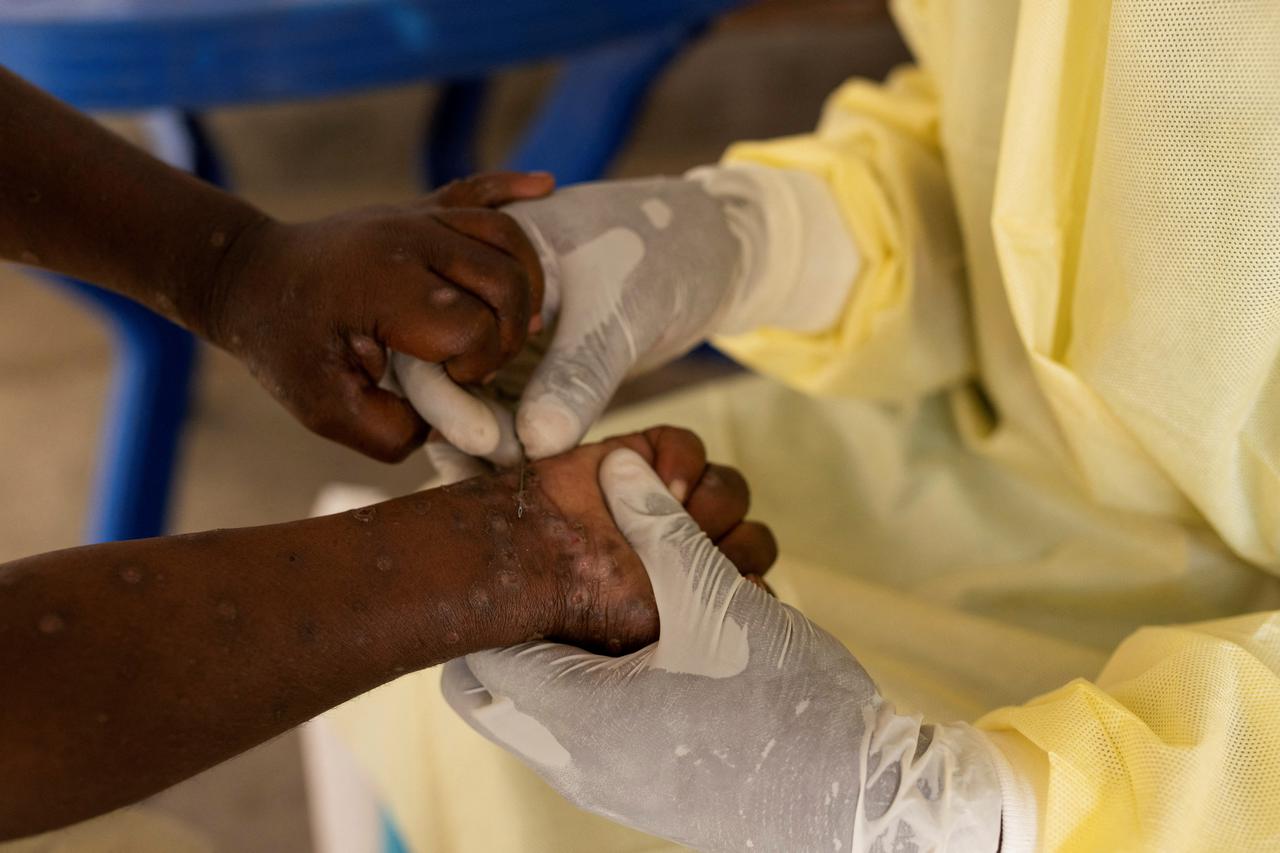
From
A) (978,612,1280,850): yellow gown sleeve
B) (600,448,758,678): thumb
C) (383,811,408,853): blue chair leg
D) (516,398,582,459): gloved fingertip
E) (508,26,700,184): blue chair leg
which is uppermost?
(508,26,700,184): blue chair leg

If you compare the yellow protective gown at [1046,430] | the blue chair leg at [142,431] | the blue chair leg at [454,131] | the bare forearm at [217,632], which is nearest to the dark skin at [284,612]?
the bare forearm at [217,632]

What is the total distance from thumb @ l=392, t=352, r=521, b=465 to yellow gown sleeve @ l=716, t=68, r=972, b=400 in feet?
0.89

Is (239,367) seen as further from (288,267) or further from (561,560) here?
(561,560)

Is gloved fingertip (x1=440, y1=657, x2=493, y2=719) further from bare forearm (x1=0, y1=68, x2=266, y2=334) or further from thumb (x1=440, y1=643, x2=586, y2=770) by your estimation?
bare forearm (x1=0, y1=68, x2=266, y2=334)

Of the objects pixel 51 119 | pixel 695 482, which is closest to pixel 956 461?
pixel 695 482

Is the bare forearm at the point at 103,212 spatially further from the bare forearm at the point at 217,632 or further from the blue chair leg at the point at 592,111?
the blue chair leg at the point at 592,111

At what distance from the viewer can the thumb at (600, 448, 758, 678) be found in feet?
1.64

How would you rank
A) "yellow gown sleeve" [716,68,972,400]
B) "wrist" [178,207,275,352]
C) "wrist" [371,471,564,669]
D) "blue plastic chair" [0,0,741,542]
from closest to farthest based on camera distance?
1. "wrist" [371,471,564,669]
2. "wrist" [178,207,275,352]
3. "yellow gown sleeve" [716,68,972,400]
4. "blue plastic chair" [0,0,741,542]

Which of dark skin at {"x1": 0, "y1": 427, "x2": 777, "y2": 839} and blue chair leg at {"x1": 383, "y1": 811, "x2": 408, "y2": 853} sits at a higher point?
dark skin at {"x1": 0, "y1": 427, "x2": 777, "y2": 839}

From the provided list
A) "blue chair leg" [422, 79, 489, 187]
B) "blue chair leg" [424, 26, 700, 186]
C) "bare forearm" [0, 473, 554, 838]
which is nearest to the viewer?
"bare forearm" [0, 473, 554, 838]

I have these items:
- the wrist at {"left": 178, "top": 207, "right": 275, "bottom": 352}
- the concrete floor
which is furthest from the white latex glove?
the concrete floor

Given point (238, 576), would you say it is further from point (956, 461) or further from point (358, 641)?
point (956, 461)

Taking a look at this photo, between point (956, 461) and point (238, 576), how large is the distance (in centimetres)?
51

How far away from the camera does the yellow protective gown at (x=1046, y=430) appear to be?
462 mm
